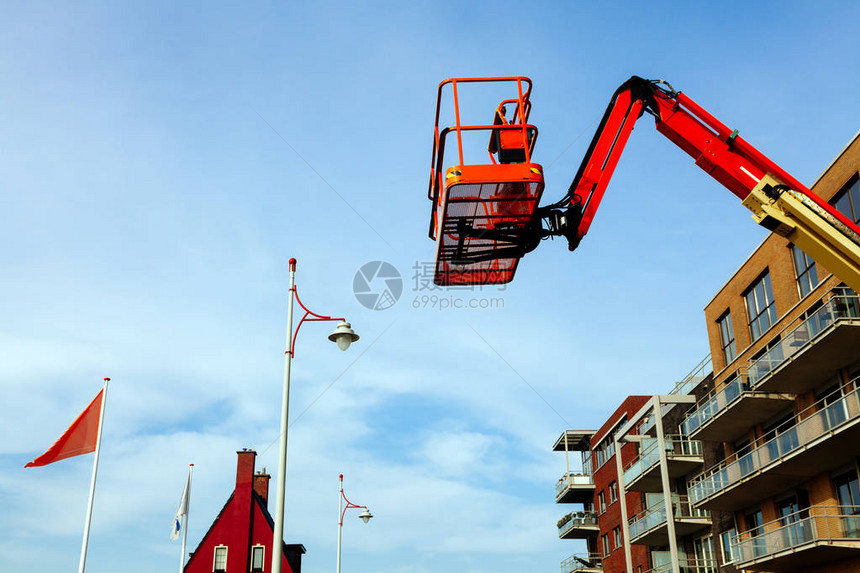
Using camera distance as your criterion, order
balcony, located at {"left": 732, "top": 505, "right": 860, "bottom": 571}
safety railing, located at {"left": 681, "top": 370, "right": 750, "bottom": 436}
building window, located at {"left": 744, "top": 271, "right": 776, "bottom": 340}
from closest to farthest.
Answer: balcony, located at {"left": 732, "top": 505, "right": 860, "bottom": 571}, safety railing, located at {"left": 681, "top": 370, "right": 750, "bottom": 436}, building window, located at {"left": 744, "top": 271, "right": 776, "bottom": 340}

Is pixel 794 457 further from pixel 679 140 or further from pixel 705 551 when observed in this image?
pixel 705 551

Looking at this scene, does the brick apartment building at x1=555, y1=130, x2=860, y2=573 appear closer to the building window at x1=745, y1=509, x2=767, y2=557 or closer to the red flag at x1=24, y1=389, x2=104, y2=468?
the building window at x1=745, y1=509, x2=767, y2=557

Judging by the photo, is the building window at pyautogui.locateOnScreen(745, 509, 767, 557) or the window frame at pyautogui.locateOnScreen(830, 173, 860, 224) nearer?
the window frame at pyautogui.locateOnScreen(830, 173, 860, 224)

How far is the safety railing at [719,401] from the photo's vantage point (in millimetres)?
28909

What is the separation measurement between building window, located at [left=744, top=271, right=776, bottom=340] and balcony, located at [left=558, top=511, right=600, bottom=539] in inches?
1195

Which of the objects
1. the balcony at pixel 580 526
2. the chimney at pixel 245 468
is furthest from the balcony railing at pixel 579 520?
the chimney at pixel 245 468

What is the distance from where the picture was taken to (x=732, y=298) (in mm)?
33281

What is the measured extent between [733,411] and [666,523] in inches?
436

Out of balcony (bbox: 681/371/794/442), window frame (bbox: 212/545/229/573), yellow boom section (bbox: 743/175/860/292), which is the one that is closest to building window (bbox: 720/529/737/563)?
balcony (bbox: 681/371/794/442)

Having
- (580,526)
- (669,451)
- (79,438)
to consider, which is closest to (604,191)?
(79,438)

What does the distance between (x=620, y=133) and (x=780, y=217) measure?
359 cm

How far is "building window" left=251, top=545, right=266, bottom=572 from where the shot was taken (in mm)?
45656

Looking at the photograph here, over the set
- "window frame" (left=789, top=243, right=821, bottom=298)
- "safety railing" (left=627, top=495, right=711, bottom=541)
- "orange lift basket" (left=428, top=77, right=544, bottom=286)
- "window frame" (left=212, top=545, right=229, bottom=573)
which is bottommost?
"window frame" (left=212, top=545, right=229, bottom=573)

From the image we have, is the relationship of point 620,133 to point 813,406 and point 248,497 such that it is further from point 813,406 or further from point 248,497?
point 248,497
